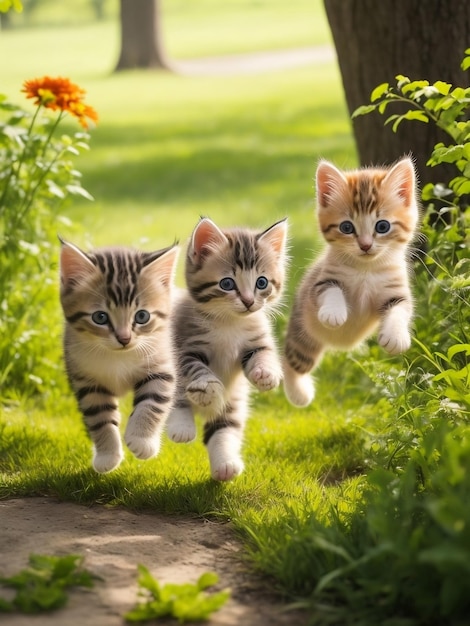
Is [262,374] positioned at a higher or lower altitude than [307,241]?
higher

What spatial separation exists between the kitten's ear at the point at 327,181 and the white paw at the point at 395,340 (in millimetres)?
641

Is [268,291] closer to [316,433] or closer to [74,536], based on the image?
[74,536]

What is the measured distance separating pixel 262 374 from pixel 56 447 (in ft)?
6.26

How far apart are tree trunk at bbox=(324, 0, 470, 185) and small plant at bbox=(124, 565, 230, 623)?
139 inches

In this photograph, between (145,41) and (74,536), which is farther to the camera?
(145,41)

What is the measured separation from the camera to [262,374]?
13.6 feet

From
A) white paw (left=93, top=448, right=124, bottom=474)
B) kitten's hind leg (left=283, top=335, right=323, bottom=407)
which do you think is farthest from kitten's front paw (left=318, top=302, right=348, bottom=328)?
white paw (left=93, top=448, right=124, bottom=474)

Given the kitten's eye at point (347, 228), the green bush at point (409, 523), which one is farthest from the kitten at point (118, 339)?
the green bush at point (409, 523)

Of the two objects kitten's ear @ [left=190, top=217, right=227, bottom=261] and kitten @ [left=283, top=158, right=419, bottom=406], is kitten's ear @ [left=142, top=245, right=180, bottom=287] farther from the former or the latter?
kitten @ [left=283, top=158, right=419, bottom=406]

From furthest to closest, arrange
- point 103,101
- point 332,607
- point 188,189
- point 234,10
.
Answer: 1. point 234,10
2. point 103,101
3. point 188,189
4. point 332,607

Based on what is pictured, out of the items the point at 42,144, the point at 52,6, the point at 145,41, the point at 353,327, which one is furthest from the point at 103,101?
the point at 52,6

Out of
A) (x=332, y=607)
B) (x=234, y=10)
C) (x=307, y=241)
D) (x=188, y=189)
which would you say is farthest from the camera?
(x=234, y=10)

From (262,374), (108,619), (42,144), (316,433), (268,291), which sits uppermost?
(42,144)

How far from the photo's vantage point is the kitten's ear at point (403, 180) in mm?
4066
